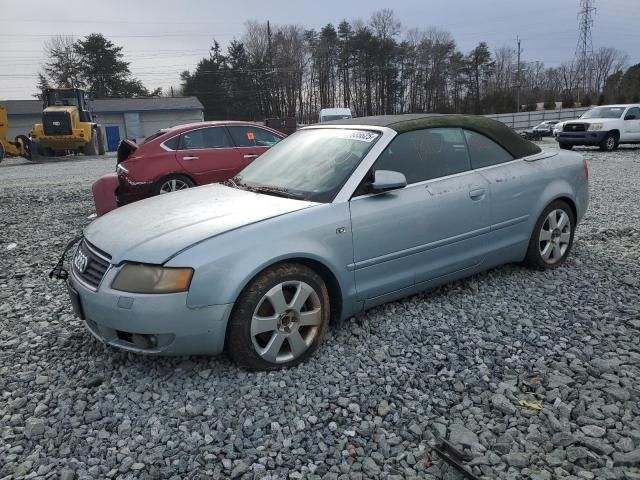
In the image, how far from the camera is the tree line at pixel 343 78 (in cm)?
5984

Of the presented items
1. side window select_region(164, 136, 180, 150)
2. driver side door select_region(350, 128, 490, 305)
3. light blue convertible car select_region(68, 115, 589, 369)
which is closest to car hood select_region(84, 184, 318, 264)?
light blue convertible car select_region(68, 115, 589, 369)

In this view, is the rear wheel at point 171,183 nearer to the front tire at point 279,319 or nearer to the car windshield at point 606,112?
the front tire at point 279,319

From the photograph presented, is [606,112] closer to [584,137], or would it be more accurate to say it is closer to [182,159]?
[584,137]

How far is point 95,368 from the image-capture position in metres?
3.20

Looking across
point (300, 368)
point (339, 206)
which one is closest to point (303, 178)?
point (339, 206)

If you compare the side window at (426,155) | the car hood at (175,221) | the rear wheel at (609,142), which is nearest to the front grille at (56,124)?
the rear wheel at (609,142)

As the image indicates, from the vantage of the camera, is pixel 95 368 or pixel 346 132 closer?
pixel 95 368

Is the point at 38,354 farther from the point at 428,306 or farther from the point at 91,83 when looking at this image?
the point at 91,83

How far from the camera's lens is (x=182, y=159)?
8203mm

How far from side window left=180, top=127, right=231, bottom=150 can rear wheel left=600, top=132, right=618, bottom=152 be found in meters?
15.4

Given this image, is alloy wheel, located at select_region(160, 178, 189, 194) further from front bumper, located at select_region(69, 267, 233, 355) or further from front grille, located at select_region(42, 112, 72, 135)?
front grille, located at select_region(42, 112, 72, 135)

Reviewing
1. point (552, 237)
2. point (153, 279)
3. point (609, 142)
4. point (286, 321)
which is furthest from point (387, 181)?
point (609, 142)

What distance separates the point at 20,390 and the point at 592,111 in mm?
21255

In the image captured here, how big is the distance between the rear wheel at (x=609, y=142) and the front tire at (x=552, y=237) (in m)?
16.1
